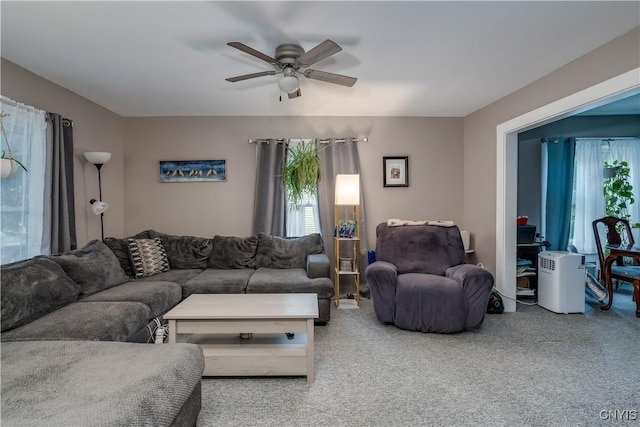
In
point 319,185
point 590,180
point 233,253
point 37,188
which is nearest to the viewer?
point 37,188

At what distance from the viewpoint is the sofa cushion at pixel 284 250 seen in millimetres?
3967

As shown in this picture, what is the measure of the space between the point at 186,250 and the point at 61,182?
1.40 m

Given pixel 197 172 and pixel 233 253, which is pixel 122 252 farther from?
pixel 197 172

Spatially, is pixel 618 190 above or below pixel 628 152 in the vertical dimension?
below

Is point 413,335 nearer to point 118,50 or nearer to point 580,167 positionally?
point 118,50

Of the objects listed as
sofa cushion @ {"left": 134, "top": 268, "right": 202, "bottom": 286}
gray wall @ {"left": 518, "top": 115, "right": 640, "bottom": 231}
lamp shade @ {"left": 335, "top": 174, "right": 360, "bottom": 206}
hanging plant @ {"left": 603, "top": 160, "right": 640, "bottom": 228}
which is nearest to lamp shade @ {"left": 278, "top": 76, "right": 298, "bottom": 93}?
lamp shade @ {"left": 335, "top": 174, "right": 360, "bottom": 206}

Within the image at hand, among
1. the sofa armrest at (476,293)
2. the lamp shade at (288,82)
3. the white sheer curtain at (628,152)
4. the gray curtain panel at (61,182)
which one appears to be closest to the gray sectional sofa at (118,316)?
the gray curtain panel at (61,182)

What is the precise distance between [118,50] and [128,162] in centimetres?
223

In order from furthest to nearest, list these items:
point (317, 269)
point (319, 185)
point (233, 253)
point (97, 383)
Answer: point (319, 185), point (233, 253), point (317, 269), point (97, 383)

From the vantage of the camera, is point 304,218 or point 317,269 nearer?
point 317,269

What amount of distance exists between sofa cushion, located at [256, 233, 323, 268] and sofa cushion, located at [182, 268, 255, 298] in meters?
0.46

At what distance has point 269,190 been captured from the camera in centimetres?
441

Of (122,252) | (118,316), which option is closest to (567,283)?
(118,316)

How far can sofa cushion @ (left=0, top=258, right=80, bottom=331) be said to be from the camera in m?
2.08
